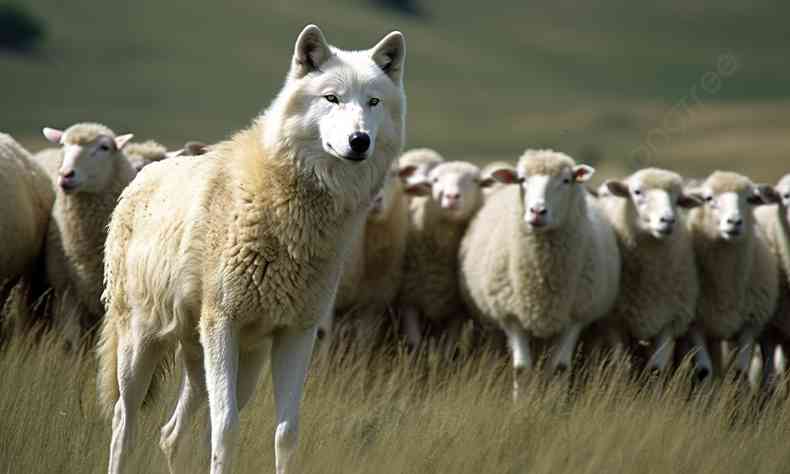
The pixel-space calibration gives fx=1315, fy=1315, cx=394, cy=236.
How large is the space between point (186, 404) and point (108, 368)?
436mm

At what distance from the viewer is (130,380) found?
20.0 feet

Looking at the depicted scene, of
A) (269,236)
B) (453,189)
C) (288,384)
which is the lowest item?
(288,384)

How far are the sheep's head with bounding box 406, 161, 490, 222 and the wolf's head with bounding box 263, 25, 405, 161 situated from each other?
514 cm

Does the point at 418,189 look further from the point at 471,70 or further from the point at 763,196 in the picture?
the point at 471,70

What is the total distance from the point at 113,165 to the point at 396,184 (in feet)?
8.56

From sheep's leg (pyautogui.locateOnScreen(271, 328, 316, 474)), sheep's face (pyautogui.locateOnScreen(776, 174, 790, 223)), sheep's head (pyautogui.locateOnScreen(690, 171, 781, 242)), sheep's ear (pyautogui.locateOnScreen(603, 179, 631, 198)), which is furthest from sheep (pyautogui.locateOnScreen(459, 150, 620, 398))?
sheep's leg (pyautogui.locateOnScreen(271, 328, 316, 474))

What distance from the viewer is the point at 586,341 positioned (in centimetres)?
1076

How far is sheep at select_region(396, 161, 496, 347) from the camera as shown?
1098cm

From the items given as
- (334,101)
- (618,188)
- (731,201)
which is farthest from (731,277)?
(334,101)

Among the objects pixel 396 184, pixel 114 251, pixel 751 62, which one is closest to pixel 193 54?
pixel 751 62

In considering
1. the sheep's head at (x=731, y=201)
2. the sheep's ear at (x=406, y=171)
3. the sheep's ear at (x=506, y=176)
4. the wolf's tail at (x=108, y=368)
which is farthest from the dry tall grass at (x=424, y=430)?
the sheep's ear at (x=406, y=171)

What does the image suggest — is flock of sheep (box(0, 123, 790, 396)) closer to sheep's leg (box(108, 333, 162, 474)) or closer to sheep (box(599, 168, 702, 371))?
sheep (box(599, 168, 702, 371))

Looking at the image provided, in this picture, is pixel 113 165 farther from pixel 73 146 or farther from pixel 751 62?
pixel 751 62

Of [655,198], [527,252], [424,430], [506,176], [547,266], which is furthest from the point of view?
[655,198]
